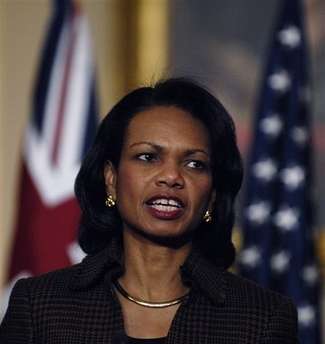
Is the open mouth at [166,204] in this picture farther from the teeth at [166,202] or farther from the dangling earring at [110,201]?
the dangling earring at [110,201]

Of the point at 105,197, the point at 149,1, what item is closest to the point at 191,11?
the point at 149,1

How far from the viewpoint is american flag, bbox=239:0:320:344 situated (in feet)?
15.5

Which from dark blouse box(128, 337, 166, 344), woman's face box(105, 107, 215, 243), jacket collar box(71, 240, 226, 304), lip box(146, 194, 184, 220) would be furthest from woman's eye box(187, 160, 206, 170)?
dark blouse box(128, 337, 166, 344)

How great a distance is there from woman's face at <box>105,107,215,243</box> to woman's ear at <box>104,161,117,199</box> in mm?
36

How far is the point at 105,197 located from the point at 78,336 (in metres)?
0.38

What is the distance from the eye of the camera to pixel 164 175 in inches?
93.9

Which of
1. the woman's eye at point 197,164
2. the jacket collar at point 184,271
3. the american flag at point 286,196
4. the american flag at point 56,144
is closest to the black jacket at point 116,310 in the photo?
the jacket collar at point 184,271

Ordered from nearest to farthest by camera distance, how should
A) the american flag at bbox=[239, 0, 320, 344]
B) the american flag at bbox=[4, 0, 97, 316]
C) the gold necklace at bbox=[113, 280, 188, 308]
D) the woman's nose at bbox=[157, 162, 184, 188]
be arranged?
the woman's nose at bbox=[157, 162, 184, 188]
the gold necklace at bbox=[113, 280, 188, 308]
the american flag at bbox=[239, 0, 320, 344]
the american flag at bbox=[4, 0, 97, 316]

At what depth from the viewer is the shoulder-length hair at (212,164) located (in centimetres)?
255

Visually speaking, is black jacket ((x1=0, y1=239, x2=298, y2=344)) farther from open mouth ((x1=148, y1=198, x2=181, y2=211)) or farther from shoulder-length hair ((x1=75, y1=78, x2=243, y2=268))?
open mouth ((x1=148, y1=198, x2=181, y2=211))

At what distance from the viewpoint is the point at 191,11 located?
5.27m

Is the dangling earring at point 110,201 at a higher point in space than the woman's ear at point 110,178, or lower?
lower

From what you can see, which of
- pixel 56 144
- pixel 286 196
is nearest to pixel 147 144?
pixel 286 196

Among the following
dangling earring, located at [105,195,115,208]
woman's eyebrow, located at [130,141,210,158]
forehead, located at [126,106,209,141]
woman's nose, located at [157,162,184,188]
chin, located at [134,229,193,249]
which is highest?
forehead, located at [126,106,209,141]
